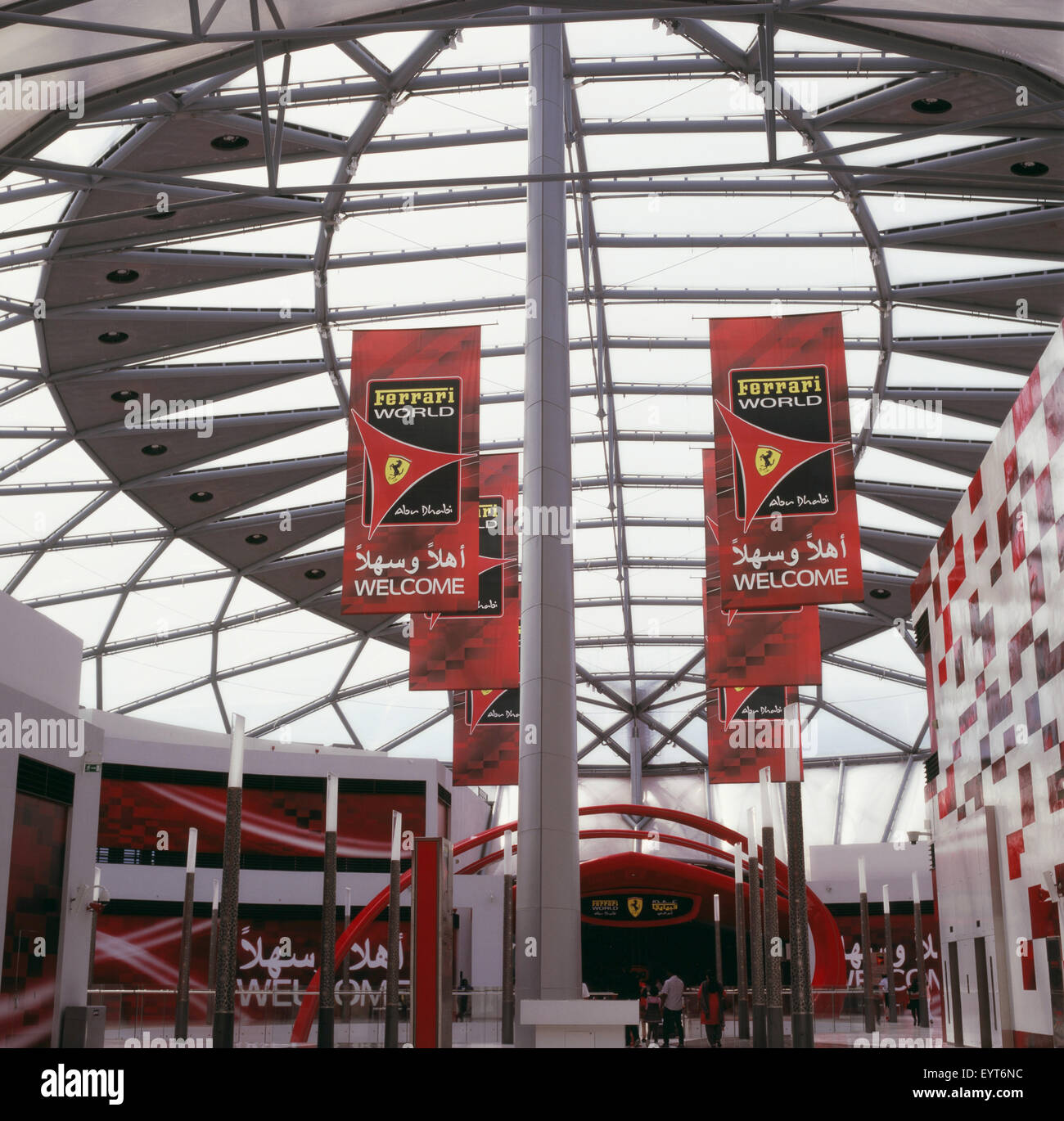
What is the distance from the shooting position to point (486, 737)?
29312mm

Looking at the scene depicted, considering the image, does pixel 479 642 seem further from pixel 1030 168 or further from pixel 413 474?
pixel 1030 168

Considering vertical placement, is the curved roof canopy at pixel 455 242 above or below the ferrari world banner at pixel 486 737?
above

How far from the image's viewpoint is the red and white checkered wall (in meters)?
13.2

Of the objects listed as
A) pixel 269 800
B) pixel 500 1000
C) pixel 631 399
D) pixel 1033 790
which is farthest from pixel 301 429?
pixel 1033 790

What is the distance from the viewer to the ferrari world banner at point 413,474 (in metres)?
17.8

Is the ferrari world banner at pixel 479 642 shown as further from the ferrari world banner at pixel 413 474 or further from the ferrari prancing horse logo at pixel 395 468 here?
the ferrari prancing horse logo at pixel 395 468

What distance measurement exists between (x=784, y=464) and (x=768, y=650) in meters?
4.79

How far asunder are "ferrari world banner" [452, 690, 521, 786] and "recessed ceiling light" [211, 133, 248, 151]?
12.3 metres

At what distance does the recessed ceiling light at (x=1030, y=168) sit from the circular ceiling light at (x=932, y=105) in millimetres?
1760

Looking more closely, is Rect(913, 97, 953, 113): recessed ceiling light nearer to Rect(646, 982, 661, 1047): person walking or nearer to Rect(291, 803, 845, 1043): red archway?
Rect(291, 803, 845, 1043): red archway

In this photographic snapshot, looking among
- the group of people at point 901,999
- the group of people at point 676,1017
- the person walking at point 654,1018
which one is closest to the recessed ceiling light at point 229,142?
the group of people at point 676,1017

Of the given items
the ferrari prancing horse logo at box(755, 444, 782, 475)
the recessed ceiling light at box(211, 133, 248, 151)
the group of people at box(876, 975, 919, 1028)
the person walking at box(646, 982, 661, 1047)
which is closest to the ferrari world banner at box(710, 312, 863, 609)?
the ferrari prancing horse logo at box(755, 444, 782, 475)

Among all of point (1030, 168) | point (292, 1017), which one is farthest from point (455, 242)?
point (292, 1017)
